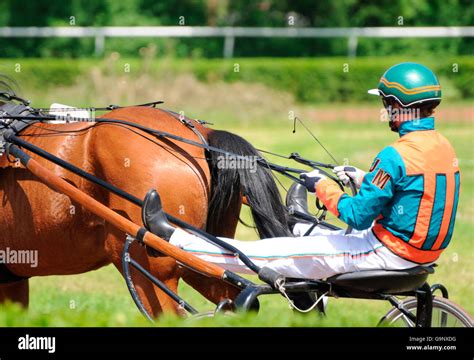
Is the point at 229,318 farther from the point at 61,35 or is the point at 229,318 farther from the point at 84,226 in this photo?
the point at 61,35

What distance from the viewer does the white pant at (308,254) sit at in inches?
166

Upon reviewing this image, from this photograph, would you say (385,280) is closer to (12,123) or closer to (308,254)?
(308,254)

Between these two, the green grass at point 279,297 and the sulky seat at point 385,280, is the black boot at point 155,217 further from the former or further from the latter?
the sulky seat at point 385,280

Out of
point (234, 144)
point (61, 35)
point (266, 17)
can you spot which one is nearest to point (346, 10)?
point (266, 17)

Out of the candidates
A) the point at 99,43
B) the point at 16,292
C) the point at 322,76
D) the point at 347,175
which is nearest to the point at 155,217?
the point at 347,175

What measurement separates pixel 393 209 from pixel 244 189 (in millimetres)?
920

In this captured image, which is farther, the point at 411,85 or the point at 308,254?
the point at 308,254

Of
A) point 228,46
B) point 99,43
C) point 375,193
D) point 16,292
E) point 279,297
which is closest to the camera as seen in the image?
point 375,193

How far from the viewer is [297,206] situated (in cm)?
510

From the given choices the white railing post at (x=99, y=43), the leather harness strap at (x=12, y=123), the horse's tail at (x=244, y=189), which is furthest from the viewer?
the white railing post at (x=99, y=43)

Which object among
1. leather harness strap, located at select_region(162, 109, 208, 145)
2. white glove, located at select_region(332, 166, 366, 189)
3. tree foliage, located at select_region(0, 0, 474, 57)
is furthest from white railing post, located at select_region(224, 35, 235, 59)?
white glove, located at select_region(332, 166, 366, 189)

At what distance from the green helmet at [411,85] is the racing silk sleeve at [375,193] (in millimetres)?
275

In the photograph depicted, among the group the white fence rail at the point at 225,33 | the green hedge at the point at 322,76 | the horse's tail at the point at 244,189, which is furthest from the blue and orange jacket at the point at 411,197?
the white fence rail at the point at 225,33

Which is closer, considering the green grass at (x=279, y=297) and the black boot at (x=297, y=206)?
the green grass at (x=279, y=297)
